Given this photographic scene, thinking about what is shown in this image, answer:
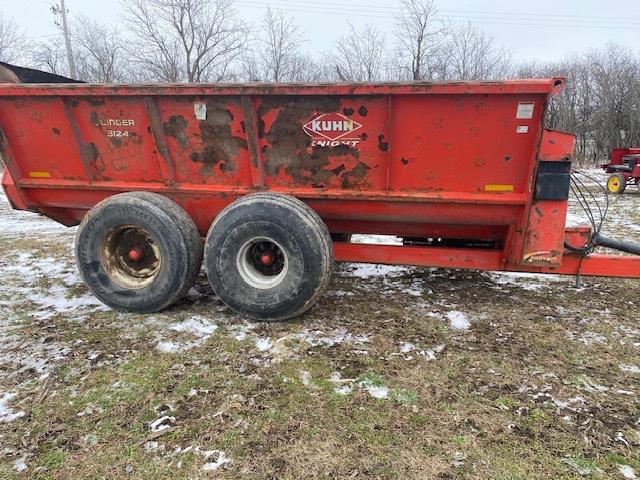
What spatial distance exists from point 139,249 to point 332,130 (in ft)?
6.59

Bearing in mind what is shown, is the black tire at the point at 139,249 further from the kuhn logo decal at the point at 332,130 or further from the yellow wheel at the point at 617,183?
the yellow wheel at the point at 617,183

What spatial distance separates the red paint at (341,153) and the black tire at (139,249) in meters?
0.37

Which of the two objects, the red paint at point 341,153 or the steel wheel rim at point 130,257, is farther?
the steel wheel rim at point 130,257

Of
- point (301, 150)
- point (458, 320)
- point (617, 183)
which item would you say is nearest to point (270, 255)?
point (301, 150)

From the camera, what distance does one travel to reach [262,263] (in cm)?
383

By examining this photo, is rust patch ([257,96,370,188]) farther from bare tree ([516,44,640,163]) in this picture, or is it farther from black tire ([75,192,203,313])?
bare tree ([516,44,640,163])

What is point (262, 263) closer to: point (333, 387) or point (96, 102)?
point (333, 387)

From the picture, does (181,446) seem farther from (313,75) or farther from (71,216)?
(313,75)

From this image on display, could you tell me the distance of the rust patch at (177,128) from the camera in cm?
381

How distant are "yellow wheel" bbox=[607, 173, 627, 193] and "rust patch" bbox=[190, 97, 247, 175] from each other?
11.2 m

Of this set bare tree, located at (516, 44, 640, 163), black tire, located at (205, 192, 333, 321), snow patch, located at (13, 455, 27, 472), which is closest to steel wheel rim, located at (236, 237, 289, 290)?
black tire, located at (205, 192, 333, 321)

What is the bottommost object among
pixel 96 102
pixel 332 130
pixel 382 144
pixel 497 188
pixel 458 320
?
pixel 458 320

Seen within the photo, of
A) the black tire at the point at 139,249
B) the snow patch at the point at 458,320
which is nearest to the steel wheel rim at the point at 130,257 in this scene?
the black tire at the point at 139,249

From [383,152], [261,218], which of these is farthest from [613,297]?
[261,218]
